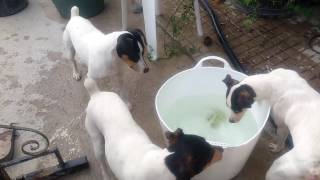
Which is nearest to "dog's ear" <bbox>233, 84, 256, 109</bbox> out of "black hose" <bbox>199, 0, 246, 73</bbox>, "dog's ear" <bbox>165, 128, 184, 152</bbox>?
"dog's ear" <bbox>165, 128, 184, 152</bbox>

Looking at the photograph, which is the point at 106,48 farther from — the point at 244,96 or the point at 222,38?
the point at 222,38

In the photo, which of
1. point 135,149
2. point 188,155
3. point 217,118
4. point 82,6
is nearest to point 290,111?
point 217,118

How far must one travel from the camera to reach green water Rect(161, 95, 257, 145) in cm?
269

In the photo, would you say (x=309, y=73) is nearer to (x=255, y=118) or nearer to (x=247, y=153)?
A: (x=255, y=118)

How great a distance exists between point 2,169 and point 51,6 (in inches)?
101

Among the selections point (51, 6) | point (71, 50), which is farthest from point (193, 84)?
point (51, 6)

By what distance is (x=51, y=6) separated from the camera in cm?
454

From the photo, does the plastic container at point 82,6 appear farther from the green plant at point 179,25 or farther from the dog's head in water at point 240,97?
the dog's head in water at point 240,97

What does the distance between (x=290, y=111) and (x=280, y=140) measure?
1.49ft

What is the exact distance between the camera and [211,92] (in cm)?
282

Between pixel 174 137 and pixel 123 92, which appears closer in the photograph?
pixel 174 137

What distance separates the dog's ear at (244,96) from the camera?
223 centimetres

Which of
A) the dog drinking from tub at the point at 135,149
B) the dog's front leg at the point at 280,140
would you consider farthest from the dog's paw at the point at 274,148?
the dog drinking from tub at the point at 135,149

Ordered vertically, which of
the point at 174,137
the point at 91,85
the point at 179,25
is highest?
the point at 174,137
